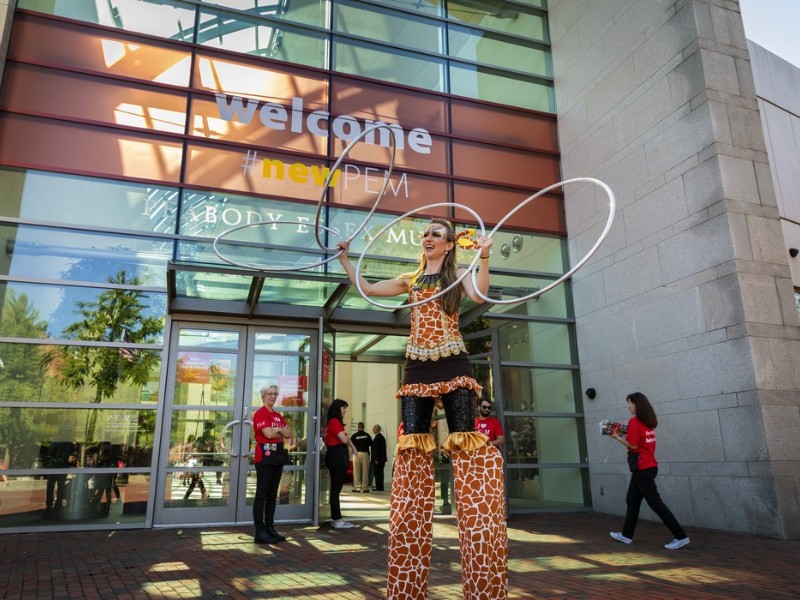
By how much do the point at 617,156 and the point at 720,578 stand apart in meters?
7.17

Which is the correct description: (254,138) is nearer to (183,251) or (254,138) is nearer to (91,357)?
(183,251)

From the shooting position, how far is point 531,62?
12.5m

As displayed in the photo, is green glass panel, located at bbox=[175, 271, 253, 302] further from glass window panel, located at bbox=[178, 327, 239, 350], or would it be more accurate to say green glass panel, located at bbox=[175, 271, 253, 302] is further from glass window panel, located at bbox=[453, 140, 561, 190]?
glass window panel, located at bbox=[453, 140, 561, 190]

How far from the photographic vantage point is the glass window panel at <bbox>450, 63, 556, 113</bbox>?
1187 cm

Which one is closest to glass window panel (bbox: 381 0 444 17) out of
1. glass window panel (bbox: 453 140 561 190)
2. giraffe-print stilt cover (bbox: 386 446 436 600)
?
glass window panel (bbox: 453 140 561 190)

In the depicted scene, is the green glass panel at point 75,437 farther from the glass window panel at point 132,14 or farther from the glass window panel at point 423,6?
the glass window panel at point 423,6

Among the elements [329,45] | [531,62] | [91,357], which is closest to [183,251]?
[91,357]

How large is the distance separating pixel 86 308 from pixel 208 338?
1.70 m

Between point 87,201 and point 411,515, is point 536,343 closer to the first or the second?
point 87,201

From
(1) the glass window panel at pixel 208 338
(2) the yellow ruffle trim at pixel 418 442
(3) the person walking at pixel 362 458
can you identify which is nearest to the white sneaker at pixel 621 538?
(2) the yellow ruffle trim at pixel 418 442

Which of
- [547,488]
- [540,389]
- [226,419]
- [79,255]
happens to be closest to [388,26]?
[79,255]

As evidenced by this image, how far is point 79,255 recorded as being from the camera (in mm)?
8578

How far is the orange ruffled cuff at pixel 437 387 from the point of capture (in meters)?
2.81

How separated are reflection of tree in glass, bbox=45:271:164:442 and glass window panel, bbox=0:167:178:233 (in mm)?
888
